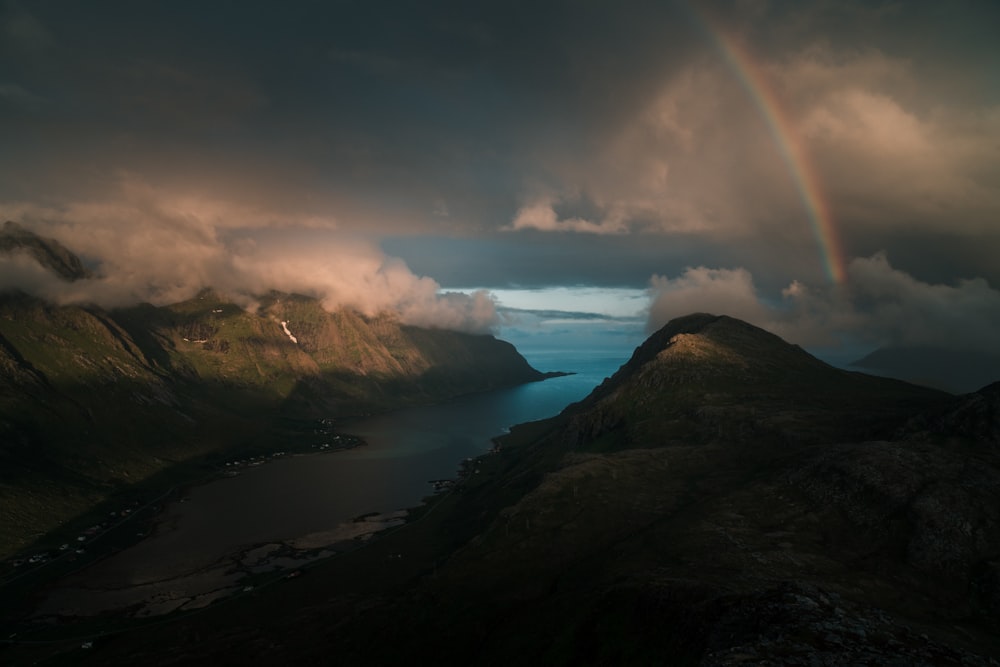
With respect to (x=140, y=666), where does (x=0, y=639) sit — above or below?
below

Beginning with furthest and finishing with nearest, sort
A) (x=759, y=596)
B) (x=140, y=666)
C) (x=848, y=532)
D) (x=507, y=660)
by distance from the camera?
(x=848, y=532) → (x=140, y=666) → (x=507, y=660) → (x=759, y=596)

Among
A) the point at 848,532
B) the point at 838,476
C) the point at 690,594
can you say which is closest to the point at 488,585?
the point at 690,594

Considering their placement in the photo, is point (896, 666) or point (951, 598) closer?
point (896, 666)

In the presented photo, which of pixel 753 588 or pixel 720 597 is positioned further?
pixel 753 588

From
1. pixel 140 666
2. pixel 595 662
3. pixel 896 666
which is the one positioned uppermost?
pixel 896 666

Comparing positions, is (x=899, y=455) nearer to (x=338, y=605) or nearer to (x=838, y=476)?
(x=838, y=476)

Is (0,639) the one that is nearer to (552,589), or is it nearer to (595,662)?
(552,589)

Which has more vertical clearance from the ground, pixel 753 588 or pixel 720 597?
pixel 720 597

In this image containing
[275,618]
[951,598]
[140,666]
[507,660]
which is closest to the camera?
[507,660]

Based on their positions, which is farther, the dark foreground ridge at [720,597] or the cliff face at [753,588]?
the dark foreground ridge at [720,597]

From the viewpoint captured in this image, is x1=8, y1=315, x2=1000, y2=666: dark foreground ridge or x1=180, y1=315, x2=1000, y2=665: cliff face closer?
x1=180, y1=315, x2=1000, y2=665: cliff face
